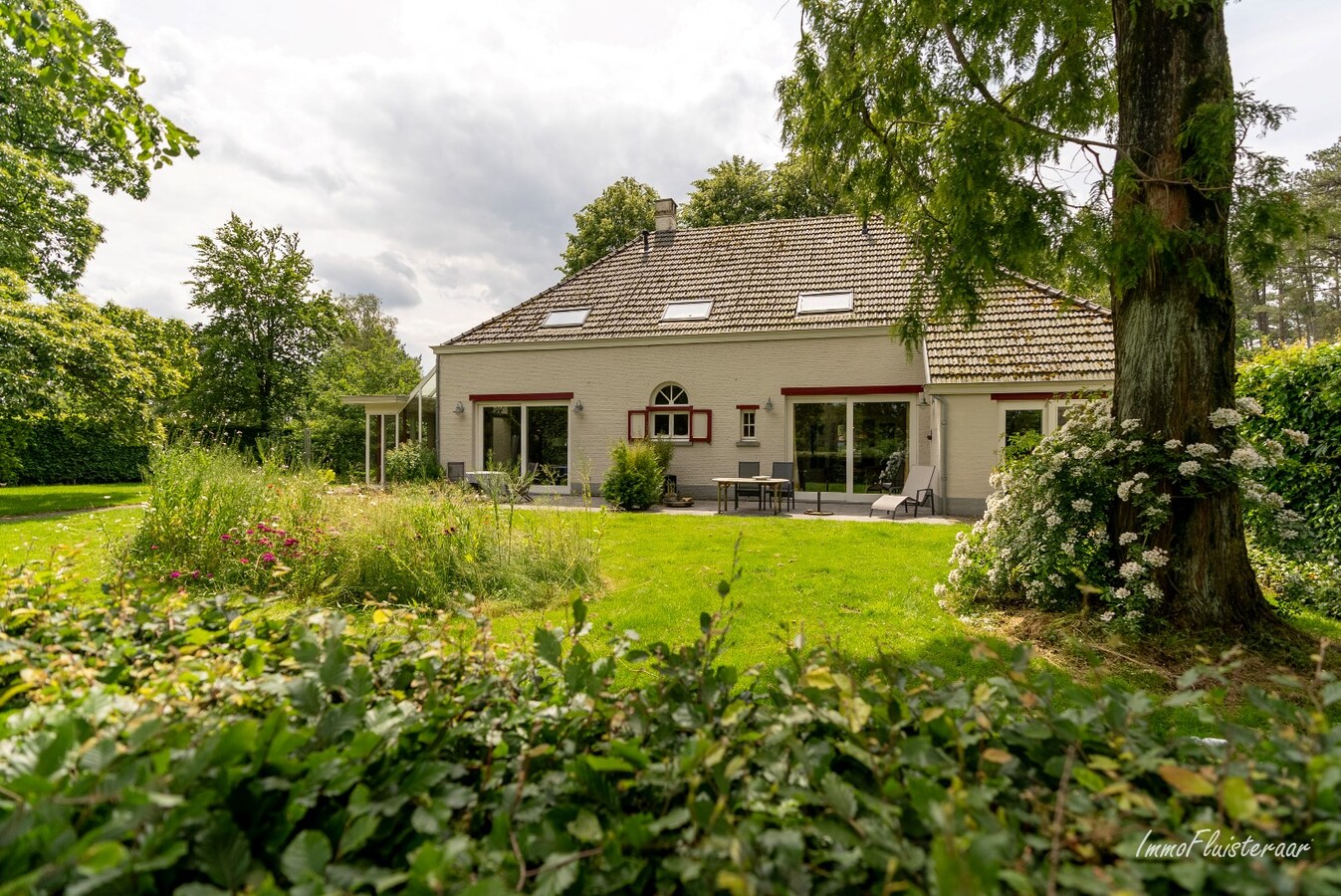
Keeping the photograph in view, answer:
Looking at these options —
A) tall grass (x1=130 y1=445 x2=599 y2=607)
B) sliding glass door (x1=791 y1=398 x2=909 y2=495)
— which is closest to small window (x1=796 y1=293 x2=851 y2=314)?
sliding glass door (x1=791 y1=398 x2=909 y2=495)

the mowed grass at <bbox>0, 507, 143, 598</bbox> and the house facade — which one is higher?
the house facade

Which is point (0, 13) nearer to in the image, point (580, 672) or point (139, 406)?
point (580, 672)

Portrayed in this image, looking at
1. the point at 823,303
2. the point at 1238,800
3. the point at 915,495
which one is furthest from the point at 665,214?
the point at 1238,800

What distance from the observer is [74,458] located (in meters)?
20.2

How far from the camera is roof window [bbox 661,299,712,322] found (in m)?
15.8

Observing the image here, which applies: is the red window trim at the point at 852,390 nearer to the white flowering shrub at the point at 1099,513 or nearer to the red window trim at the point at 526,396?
the red window trim at the point at 526,396

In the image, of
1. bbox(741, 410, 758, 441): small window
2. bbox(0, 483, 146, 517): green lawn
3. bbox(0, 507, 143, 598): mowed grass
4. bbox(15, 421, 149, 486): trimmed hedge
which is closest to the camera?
bbox(0, 507, 143, 598): mowed grass

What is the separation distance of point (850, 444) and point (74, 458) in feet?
78.0

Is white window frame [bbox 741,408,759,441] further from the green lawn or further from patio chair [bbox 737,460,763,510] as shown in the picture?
the green lawn

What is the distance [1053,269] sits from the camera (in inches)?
197

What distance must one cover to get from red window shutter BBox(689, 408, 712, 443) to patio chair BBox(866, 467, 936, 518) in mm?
4370

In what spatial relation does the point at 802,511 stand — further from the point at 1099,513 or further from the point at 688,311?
the point at 1099,513

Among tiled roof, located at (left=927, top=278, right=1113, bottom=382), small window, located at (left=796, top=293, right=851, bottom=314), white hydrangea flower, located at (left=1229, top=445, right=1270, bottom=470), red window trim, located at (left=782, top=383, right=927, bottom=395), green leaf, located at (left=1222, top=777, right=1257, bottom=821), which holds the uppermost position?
small window, located at (left=796, top=293, right=851, bottom=314)

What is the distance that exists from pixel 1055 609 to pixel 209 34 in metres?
7.26
